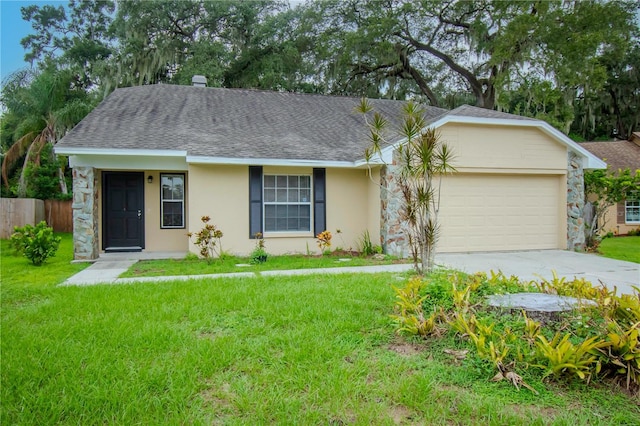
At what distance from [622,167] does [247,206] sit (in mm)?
16174

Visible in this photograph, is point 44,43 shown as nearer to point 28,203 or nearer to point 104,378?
point 28,203

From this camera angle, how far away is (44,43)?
2458 cm

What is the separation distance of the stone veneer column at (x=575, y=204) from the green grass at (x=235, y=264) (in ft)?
15.9

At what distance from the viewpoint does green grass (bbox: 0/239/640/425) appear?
106 inches

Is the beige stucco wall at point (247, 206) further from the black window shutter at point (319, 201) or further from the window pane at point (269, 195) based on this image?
the window pane at point (269, 195)

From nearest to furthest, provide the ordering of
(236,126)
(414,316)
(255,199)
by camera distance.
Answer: (414,316)
(255,199)
(236,126)

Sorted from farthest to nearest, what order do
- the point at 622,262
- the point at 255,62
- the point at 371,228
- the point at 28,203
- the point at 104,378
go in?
the point at 255,62, the point at 28,203, the point at 371,228, the point at 622,262, the point at 104,378

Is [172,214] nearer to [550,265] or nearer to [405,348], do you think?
[405,348]

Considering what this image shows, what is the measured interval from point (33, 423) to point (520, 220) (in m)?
10.6

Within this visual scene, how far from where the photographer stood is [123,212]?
10734mm

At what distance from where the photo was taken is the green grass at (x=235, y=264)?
776cm

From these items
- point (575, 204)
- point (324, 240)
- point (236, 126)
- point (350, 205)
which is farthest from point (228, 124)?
point (575, 204)

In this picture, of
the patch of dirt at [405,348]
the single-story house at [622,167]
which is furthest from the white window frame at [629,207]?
the patch of dirt at [405,348]

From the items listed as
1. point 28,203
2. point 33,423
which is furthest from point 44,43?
point 33,423
